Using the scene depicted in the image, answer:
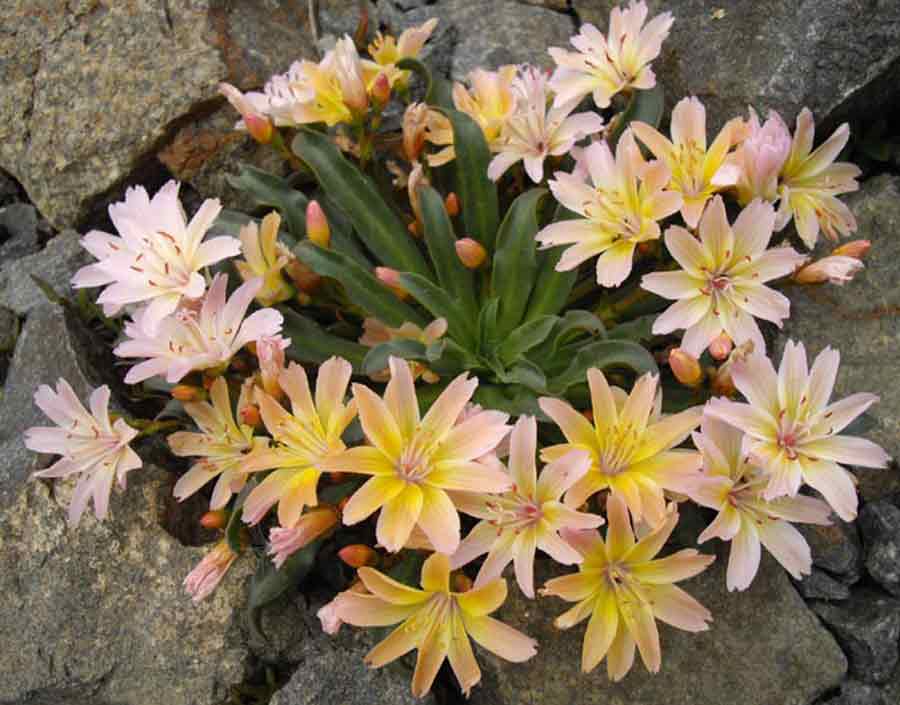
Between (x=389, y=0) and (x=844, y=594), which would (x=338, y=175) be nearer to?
(x=389, y=0)

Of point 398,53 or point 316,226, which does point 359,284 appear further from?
point 398,53

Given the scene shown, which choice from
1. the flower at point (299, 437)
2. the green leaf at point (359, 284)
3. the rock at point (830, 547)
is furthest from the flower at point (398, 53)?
the rock at point (830, 547)

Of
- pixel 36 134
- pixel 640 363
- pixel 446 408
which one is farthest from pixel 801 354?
pixel 36 134

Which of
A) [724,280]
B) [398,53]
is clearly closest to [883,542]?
[724,280]

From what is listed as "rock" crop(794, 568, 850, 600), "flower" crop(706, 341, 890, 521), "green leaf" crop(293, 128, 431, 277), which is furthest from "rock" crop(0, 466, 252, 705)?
"rock" crop(794, 568, 850, 600)

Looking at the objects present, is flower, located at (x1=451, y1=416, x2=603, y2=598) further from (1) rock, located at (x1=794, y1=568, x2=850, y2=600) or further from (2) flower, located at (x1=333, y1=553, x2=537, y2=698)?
(1) rock, located at (x1=794, y1=568, x2=850, y2=600)

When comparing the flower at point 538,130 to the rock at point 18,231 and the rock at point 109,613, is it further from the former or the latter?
the rock at point 18,231

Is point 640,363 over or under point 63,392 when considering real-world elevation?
under

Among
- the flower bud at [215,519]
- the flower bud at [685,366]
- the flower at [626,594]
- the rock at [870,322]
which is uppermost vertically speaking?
the flower bud at [685,366]
